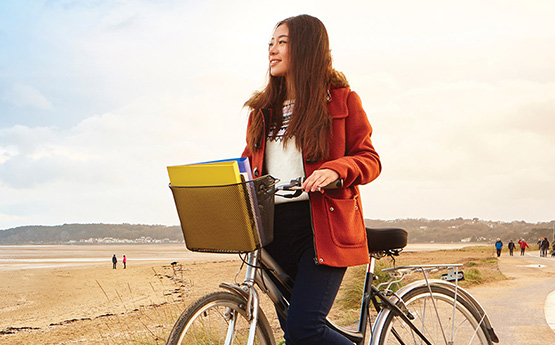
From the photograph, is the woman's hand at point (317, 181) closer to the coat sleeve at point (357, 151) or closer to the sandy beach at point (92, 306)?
the coat sleeve at point (357, 151)

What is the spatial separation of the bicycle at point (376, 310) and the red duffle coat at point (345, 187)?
0.17m

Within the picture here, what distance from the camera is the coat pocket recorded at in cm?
235

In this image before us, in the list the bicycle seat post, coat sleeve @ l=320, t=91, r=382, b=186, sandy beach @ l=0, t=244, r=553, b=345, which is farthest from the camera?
sandy beach @ l=0, t=244, r=553, b=345

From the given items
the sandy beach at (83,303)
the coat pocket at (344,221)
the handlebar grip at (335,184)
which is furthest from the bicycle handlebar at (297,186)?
the sandy beach at (83,303)

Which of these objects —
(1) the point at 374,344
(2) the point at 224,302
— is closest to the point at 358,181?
(2) the point at 224,302

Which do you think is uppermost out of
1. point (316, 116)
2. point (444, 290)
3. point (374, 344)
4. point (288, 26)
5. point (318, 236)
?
point (288, 26)

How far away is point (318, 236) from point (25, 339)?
13.8 m

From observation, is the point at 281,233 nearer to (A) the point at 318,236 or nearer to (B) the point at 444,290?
(A) the point at 318,236

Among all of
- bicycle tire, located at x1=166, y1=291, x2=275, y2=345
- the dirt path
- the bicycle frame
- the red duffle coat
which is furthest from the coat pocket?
the dirt path

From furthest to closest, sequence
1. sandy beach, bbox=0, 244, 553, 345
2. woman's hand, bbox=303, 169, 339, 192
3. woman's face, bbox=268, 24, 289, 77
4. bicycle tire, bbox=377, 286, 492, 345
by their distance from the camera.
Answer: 1. sandy beach, bbox=0, 244, 553, 345
2. bicycle tire, bbox=377, 286, 492, 345
3. woman's face, bbox=268, 24, 289, 77
4. woman's hand, bbox=303, 169, 339, 192

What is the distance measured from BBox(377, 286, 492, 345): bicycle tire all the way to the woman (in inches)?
21.3

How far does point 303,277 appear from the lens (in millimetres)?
2402

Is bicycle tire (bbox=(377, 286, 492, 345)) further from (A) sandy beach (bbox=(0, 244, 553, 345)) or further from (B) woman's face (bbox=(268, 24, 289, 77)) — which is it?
(A) sandy beach (bbox=(0, 244, 553, 345))

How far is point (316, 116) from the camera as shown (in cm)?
244
